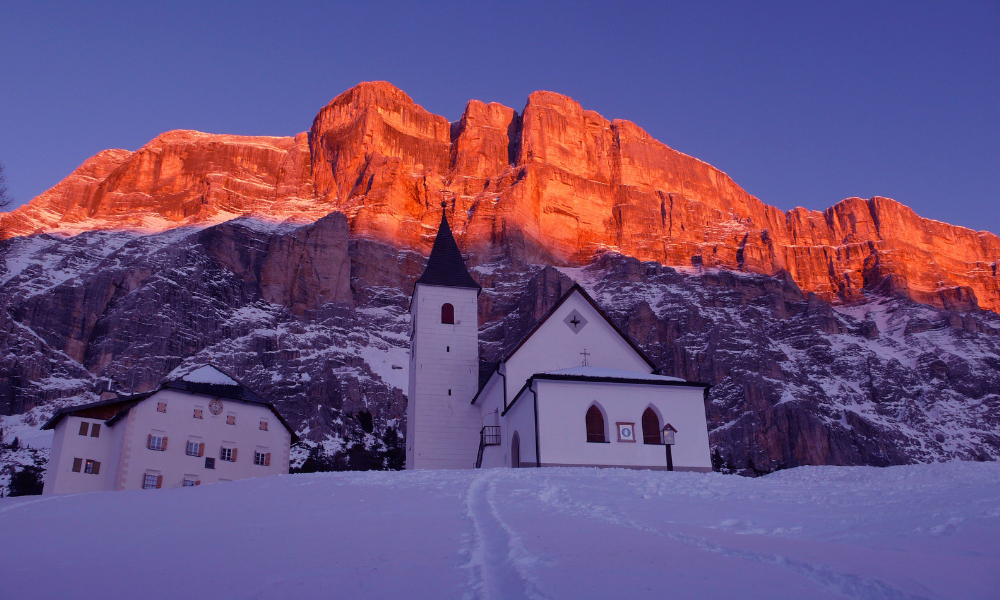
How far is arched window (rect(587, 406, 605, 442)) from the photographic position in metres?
25.5

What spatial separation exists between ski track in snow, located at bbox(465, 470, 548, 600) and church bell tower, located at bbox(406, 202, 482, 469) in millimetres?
21748

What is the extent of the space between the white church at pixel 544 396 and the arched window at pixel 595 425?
0.03 m

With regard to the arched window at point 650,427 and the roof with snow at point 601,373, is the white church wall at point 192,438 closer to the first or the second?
the roof with snow at point 601,373

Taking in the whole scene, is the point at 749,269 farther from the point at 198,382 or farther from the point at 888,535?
the point at 888,535

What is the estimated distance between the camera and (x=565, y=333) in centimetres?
3030

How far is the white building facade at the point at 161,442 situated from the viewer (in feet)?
126

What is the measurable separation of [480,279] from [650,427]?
4203 inches

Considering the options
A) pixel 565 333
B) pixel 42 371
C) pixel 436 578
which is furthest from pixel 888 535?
pixel 42 371

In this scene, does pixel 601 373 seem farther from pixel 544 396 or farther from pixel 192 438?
pixel 192 438

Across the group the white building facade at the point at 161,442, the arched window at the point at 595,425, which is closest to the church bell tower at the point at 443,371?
the arched window at the point at 595,425

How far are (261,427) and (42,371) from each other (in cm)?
6925

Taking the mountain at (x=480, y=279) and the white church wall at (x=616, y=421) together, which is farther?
the mountain at (x=480, y=279)

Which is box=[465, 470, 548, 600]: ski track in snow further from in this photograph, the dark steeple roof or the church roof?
the dark steeple roof

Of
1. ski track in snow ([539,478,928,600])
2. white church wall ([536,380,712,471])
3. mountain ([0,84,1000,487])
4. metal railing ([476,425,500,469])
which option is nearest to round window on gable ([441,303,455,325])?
metal railing ([476,425,500,469])
